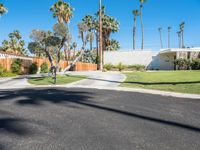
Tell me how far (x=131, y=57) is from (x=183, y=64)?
8.89 m

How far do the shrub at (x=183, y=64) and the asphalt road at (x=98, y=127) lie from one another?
94.0 ft

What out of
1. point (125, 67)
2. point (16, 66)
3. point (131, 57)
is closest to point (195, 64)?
point (125, 67)

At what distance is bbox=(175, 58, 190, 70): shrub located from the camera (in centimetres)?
3597

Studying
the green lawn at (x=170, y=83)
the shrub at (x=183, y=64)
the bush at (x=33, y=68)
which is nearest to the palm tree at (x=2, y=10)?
the bush at (x=33, y=68)

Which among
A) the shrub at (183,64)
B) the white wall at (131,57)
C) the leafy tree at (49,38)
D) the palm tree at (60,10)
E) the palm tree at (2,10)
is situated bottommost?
the shrub at (183,64)

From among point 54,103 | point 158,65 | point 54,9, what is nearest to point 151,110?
point 54,103

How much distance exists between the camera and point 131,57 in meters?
42.0

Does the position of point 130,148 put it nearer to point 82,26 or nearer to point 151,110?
point 151,110

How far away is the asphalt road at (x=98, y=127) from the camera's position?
470cm

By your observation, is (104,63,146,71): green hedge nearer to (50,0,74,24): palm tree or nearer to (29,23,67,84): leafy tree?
(50,0,74,24): palm tree

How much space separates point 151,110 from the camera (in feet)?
26.7

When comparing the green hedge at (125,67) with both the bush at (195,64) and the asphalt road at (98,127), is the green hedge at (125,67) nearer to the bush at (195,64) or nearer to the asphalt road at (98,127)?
the bush at (195,64)

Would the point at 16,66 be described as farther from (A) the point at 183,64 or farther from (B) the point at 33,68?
(A) the point at 183,64

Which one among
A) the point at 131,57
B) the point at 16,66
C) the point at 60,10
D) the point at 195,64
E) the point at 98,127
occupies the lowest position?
Answer: the point at 98,127
